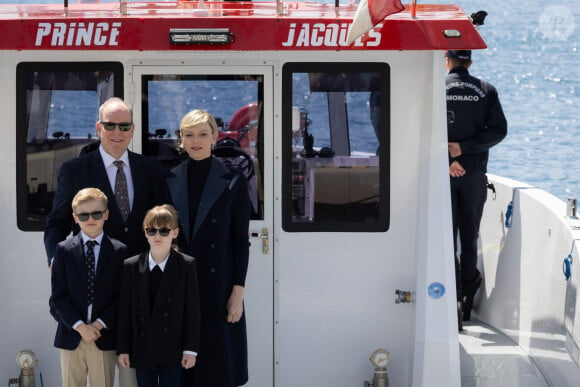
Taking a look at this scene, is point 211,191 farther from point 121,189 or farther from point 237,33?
point 237,33

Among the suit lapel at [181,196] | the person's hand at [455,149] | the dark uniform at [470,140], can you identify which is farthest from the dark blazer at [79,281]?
the person's hand at [455,149]

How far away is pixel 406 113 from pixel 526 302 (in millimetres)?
2028

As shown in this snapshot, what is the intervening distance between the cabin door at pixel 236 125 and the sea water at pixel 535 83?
17596 millimetres

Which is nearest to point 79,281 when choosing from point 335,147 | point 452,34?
point 335,147

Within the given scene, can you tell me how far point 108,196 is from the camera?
559 cm

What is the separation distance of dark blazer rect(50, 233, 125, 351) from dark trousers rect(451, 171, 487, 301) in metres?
2.99

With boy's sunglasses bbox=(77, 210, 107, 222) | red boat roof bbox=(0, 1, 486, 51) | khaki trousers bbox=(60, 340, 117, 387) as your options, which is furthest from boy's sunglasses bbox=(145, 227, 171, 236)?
red boat roof bbox=(0, 1, 486, 51)

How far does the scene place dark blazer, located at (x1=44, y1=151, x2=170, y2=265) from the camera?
18.3 feet

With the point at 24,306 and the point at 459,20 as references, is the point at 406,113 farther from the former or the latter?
the point at 24,306

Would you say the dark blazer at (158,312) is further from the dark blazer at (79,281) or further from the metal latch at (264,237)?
the metal latch at (264,237)

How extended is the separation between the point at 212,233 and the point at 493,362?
8.34 feet

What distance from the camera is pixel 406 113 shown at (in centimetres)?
620

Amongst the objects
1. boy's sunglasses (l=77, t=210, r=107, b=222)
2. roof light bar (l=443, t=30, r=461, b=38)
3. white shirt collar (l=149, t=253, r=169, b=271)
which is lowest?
white shirt collar (l=149, t=253, r=169, b=271)

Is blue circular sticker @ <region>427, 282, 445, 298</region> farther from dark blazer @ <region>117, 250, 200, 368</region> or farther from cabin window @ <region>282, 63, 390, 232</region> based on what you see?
dark blazer @ <region>117, 250, 200, 368</region>
